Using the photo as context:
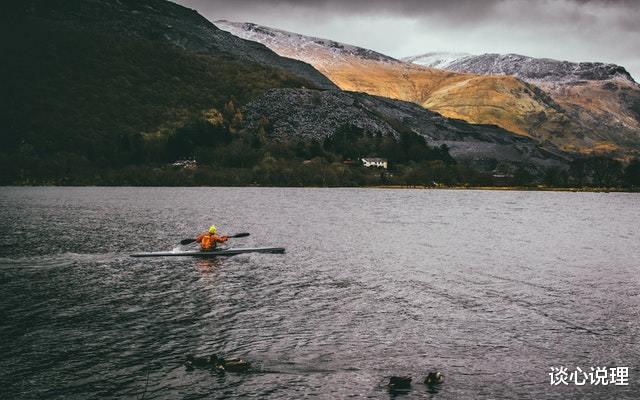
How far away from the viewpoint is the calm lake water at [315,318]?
2978 cm

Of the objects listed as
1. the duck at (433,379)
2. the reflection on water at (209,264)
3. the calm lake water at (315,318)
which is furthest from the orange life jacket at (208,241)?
the duck at (433,379)

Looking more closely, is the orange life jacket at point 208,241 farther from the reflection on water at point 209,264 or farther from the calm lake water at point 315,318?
the calm lake water at point 315,318

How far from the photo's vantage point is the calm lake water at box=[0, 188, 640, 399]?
2978 centimetres

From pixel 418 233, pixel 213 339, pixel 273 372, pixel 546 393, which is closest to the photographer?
pixel 546 393

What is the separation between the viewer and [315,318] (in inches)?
1655

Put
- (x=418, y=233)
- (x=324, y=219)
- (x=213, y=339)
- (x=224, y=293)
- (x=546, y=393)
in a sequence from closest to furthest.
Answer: (x=546, y=393) < (x=213, y=339) < (x=224, y=293) < (x=418, y=233) < (x=324, y=219)

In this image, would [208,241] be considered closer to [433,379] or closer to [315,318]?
[315,318]

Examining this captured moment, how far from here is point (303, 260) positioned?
233ft

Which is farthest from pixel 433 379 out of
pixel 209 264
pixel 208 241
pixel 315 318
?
pixel 208 241

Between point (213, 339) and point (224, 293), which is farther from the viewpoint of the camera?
point (224, 293)

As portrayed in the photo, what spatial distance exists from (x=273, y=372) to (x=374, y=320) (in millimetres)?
12548

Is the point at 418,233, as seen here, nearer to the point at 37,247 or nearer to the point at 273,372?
the point at 37,247

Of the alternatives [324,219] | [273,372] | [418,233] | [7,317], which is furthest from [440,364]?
[324,219]

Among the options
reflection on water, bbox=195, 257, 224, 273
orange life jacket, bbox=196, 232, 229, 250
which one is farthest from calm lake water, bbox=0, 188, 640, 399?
orange life jacket, bbox=196, 232, 229, 250
